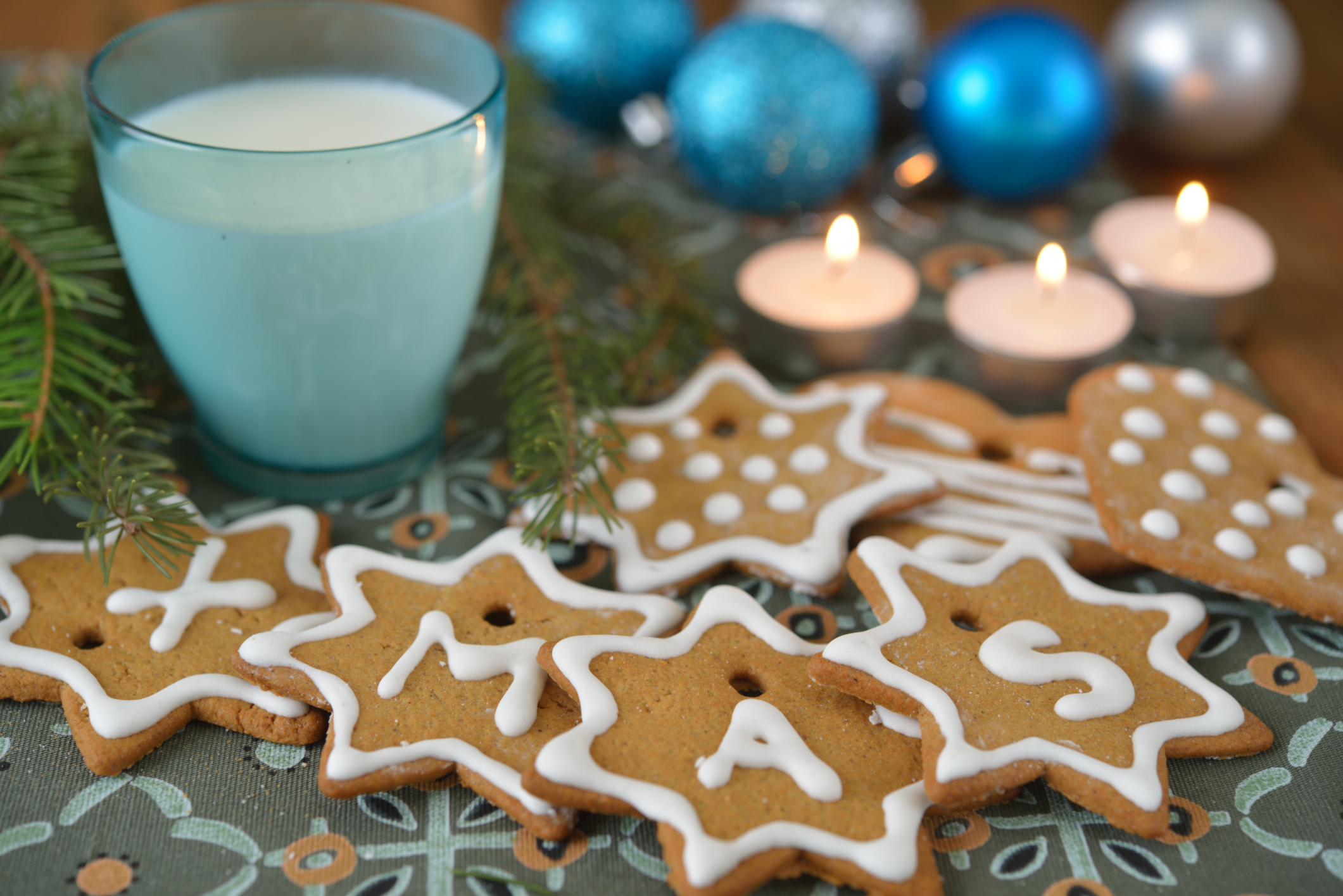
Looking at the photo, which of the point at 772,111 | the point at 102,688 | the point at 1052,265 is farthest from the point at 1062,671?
the point at 772,111

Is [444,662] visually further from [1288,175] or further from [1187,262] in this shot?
[1288,175]

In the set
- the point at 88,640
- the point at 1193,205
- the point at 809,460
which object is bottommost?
the point at 88,640

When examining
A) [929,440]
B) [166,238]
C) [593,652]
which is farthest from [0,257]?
[929,440]

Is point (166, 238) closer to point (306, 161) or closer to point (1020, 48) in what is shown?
point (306, 161)

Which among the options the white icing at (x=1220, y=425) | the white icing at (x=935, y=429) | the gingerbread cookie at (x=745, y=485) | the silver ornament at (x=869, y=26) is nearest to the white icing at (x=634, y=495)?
the gingerbread cookie at (x=745, y=485)

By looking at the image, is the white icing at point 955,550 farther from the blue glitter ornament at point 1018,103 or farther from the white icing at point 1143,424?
the blue glitter ornament at point 1018,103

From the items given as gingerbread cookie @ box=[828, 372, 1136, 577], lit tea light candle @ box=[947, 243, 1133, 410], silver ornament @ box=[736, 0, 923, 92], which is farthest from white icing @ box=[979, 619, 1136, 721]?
silver ornament @ box=[736, 0, 923, 92]

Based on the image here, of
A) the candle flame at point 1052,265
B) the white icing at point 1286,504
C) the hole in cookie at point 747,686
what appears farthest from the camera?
the candle flame at point 1052,265
